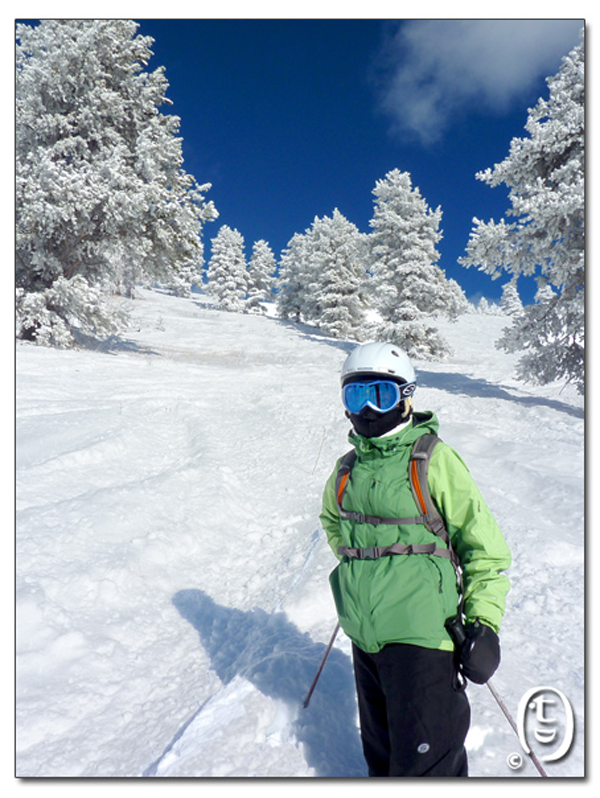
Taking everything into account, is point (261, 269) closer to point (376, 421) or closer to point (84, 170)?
point (84, 170)

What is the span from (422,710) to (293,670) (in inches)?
55.6

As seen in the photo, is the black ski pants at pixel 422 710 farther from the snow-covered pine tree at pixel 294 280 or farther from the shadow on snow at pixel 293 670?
the snow-covered pine tree at pixel 294 280

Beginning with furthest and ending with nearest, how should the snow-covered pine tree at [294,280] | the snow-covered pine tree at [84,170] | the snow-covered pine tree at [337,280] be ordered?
the snow-covered pine tree at [294,280] → the snow-covered pine tree at [337,280] → the snow-covered pine tree at [84,170]

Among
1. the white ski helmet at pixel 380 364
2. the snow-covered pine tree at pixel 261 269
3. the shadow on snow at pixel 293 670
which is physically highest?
the snow-covered pine tree at pixel 261 269

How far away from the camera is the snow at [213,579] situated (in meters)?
2.76

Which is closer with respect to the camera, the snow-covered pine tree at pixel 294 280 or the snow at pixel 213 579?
the snow at pixel 213 579

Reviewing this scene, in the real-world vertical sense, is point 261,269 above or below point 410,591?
above

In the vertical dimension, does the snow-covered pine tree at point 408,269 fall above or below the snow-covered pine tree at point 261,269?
below

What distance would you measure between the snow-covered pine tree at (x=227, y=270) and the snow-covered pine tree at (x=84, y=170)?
31185mm

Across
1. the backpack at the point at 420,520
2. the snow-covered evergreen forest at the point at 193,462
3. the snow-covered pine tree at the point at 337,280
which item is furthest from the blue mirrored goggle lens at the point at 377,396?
the snow-covered pine tree at the point at 337,280

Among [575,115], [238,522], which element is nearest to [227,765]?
[238,522]

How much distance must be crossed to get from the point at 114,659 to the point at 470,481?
345cm

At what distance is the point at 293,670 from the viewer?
3061mm

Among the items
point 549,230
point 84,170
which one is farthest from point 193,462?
point 84,170
